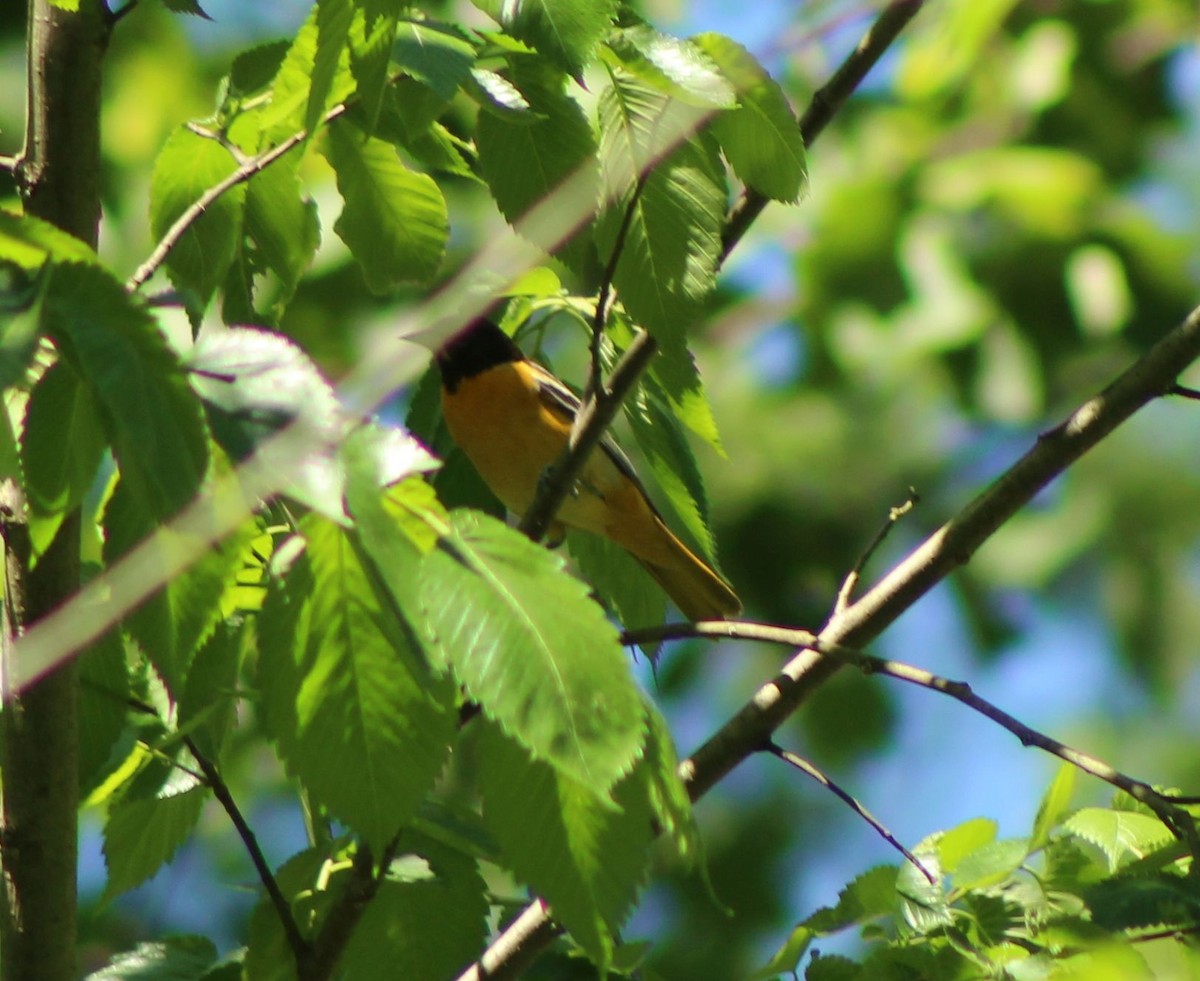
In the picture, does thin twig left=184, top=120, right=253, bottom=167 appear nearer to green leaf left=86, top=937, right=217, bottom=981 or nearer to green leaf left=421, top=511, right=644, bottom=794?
green leaf left=421, top=511, right=644, bottom=794

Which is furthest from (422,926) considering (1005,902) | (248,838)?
(1005,902)

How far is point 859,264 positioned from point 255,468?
5.63 m

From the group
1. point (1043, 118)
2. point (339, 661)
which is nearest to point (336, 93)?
point (339, 661)

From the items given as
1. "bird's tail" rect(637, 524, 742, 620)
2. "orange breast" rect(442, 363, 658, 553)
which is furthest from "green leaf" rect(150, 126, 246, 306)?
"bird's tail" rect(637, 524, 742, 620)

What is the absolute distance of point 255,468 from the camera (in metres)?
1.07

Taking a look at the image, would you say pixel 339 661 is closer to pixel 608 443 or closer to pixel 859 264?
pixel 608 443

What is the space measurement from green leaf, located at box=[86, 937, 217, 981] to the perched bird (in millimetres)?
1797

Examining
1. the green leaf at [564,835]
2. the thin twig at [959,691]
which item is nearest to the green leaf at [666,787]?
the green leaf at [564,835]

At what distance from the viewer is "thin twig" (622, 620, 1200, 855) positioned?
1568mm

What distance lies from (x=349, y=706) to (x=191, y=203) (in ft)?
3.05

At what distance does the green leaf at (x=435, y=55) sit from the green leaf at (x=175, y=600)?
0.49 m

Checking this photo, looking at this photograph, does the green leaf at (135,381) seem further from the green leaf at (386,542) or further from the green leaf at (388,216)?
the green leaf at (388,216)

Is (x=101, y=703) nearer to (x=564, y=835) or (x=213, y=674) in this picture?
(x=213, y=674)

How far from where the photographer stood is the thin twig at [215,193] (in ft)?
5.82
